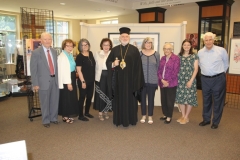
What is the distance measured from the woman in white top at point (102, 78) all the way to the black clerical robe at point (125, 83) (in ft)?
0.68

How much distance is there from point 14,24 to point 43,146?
9.36 m

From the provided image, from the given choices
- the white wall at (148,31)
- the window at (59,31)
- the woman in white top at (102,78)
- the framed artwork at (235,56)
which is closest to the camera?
the woman in white top at (102,78)

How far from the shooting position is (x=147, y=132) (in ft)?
11.1

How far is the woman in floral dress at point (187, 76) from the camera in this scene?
139 inches

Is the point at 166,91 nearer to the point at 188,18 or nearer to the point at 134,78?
the point at 134,78

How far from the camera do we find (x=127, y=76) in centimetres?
351

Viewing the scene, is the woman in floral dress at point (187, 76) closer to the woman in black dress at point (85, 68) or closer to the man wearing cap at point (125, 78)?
the man wearing cap at point (125, 78)

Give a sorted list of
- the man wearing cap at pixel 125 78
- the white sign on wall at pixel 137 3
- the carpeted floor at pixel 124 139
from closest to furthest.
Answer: the carpeted floor at pixel 124 139 < the man wearing cap at pixel 125 78 < the white sign on wall at pixel 137 3

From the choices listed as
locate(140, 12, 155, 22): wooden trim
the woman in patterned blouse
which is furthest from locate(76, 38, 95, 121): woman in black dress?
locate(140, 12, 155, 22): wooden trim

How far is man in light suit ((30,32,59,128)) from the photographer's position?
11.2 feet

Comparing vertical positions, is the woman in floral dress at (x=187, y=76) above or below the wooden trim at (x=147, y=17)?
below

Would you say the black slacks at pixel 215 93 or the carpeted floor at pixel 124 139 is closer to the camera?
the carpeted floor at pixel 124 139

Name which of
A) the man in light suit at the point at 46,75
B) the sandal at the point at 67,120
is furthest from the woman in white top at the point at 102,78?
the man in light suit at the point at 46,75

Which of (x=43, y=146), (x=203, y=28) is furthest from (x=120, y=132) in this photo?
(x=203, y=28)
